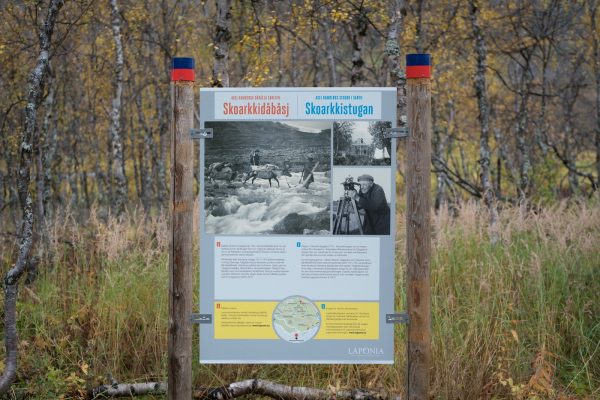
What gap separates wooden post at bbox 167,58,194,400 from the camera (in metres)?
3.98

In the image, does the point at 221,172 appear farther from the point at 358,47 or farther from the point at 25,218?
the point at 358,47

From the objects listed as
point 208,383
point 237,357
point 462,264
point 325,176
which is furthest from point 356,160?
point 462,264

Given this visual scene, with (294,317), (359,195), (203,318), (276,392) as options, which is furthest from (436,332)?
(203,318)

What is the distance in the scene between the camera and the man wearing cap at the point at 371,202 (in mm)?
3957

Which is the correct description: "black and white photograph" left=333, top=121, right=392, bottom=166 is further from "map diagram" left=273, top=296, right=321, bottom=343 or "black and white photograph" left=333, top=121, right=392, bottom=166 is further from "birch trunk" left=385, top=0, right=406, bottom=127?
"birch trunk" left=385, top=0, right=406, bottom=127

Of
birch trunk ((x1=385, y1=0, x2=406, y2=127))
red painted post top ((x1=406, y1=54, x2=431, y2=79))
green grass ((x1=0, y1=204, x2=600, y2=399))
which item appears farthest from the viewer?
birch trunk ((x1=385, y1=0, x2=406, y2=127))

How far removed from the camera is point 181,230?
4027 mm

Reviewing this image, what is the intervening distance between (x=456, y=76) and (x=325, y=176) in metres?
13.7

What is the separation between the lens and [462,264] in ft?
21.6

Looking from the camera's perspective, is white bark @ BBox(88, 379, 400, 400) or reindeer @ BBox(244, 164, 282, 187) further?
white bark @ BBox(88, 379, 400, 400)

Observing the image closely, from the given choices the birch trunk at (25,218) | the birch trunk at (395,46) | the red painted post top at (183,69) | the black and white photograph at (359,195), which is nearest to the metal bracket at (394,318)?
the black and white photograph at (359,195)

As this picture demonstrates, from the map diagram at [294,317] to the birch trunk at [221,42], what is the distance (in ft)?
15.5

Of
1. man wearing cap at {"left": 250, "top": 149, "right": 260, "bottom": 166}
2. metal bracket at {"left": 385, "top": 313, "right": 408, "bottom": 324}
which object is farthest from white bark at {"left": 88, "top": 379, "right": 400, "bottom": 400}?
man wearing cap at {"left": 250, "top": 149, "right": 260, "bottom": 166}

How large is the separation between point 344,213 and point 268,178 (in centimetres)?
49
